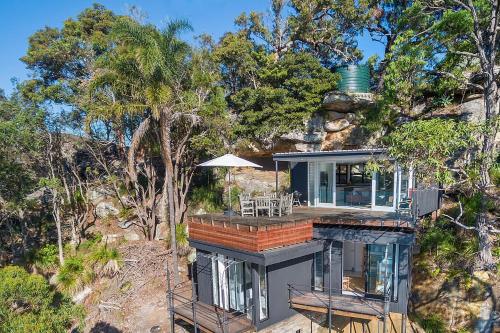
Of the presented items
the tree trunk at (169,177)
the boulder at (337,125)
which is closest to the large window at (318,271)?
the tree trunk at (169,177)

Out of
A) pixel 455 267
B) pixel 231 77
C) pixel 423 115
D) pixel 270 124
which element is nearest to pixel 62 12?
pixel 231 77

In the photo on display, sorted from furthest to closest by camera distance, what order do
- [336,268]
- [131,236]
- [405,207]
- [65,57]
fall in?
1. [65,57]
2. [131,236]
3. [405,207]
4. [336,268]

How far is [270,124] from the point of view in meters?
18.5

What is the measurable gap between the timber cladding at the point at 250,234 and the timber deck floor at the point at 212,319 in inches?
87.4

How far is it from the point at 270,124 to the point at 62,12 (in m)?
15.3

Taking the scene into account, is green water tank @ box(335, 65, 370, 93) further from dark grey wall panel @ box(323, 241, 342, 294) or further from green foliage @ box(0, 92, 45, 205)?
green foliage @ box(0, 92, 45, 205)

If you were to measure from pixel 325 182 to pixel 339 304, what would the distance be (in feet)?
19.4

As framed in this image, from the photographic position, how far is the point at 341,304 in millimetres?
8836

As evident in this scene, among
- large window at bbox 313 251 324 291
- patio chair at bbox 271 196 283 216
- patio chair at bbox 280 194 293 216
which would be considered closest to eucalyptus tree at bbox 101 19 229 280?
patio chair at bbox 271 196 283 216

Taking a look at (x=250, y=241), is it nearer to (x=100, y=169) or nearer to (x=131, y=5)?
(x=131, y=5)

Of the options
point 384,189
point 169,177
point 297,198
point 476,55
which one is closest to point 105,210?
point 169,177

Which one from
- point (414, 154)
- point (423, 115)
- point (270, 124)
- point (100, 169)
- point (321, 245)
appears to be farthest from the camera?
point (100, 169)

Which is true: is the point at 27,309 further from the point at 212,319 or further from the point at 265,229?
the point at 265,229

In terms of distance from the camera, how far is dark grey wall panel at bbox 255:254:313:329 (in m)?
9.10
